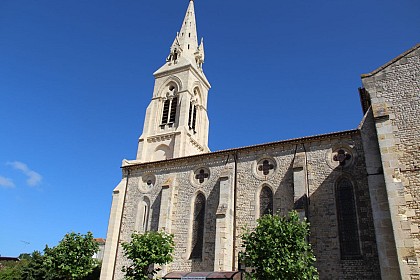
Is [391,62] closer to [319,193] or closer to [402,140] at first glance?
[402,140]

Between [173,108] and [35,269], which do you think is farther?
[173,108]

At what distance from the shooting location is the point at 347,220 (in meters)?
18.2

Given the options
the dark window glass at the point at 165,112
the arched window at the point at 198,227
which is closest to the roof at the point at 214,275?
the arched window at the point at 198,227

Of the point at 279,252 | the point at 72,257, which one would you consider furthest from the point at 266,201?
the point at 72,257

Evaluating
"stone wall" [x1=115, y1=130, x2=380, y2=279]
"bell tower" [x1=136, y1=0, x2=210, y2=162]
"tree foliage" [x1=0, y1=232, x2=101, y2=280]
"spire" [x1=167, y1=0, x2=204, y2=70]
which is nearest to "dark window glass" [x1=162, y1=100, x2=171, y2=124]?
"bell tower" [x1=136, y1=0, x2=210, y2=162]

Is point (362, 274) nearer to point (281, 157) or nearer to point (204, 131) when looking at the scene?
point (281, 157)

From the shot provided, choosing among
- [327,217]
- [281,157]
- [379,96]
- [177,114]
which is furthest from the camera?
[177,114]

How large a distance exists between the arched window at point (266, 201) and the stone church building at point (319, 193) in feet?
0.21

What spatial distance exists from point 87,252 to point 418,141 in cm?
2027

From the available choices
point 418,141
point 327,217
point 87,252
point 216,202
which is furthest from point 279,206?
point 87,252

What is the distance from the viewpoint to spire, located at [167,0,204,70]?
130 feet

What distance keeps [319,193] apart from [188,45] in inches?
1092

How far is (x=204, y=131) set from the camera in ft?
123

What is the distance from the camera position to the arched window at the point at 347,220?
17469 millimetres
